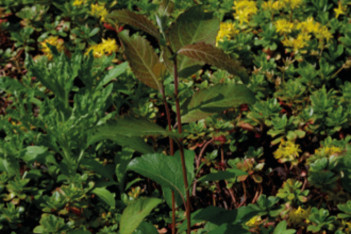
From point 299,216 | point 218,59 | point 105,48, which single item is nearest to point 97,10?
point 105,48

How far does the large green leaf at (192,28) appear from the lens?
121cm

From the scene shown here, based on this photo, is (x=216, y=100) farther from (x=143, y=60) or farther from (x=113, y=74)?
(x=113, y=74)

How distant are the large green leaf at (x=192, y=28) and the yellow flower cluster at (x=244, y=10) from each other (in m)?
1.93

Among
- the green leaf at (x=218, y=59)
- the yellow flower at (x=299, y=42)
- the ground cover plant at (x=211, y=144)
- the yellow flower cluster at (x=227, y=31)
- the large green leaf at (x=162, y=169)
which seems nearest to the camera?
the green leaf at (x=218, y=59)

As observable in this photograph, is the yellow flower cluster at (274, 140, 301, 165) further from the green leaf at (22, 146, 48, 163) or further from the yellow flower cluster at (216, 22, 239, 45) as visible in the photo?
the green leaf at (22, 146, 48, 163)

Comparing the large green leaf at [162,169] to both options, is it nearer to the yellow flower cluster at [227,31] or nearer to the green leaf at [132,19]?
the green leaf at [132,19]

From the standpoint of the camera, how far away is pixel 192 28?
4.06 ft

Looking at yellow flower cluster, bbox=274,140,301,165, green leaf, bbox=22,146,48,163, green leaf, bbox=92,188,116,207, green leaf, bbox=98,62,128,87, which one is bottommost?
green leaf, bbox=92,188,116,207

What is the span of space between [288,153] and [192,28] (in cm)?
131

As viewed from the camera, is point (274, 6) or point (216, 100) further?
point (274, 6)

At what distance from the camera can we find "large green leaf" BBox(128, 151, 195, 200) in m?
1.46

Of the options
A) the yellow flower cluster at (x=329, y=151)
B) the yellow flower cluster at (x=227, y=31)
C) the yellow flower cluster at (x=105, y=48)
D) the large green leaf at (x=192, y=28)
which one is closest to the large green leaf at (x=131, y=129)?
the large green leaf at (x=192, y=28)

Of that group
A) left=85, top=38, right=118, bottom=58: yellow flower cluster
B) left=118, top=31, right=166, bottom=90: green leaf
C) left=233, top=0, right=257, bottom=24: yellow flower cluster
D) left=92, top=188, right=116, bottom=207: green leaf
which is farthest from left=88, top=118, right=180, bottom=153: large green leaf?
left=233, top=0, right=257, bottom=24: yellow flower cluster

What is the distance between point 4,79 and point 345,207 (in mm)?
2266
